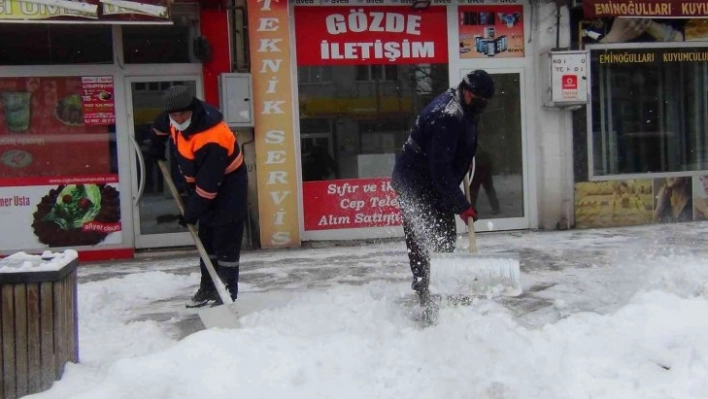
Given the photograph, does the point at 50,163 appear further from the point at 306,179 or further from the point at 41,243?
the point at 306,179

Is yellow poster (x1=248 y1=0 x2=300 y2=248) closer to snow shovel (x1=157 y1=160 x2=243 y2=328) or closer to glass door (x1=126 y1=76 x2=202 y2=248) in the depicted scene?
glass door (x1=126 y1=76 x2=202 y2=248)

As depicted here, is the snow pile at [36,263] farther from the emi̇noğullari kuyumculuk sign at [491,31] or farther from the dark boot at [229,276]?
the emi̇noğullari kuyumculuk sign at [491,31]

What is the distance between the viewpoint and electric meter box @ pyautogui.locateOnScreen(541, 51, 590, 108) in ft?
27.8

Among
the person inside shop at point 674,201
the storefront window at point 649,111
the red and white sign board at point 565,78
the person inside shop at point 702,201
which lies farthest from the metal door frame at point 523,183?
the person inside shop at point 702,201

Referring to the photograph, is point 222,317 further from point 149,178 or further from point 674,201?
point 674,201

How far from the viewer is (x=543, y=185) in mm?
8875

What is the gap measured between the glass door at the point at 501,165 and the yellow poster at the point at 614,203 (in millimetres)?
735

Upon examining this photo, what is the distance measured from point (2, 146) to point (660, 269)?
6.93m

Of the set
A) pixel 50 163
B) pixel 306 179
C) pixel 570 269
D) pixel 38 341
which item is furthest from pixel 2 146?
pixel 570 269

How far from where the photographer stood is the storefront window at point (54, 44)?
7750 millimetres

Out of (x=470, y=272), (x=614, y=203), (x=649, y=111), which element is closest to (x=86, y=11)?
(x=470, y=272)

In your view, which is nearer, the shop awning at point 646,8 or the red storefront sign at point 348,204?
the shop awning at point 646,8

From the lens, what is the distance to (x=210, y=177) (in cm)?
491

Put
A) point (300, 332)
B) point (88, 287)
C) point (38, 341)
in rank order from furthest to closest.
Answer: point (88, 287) < point (300, 332) < point (38, 341)
